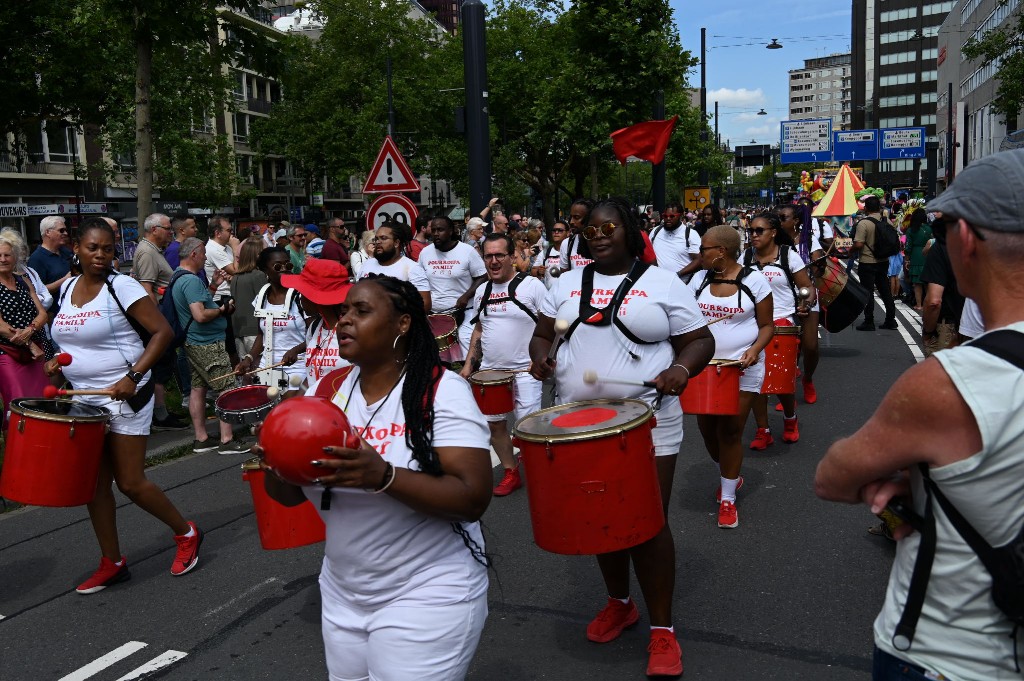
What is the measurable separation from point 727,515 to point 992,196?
13.9 feet

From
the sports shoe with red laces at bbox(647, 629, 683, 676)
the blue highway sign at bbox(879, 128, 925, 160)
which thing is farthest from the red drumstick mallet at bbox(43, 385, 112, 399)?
the blue highway sign at bbox(879, 128, 925, 160)

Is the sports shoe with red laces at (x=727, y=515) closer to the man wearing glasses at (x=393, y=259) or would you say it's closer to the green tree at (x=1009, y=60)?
the man wearing glasses at (x=393, y=259)

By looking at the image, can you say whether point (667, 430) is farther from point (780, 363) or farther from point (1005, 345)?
point (780, 363)

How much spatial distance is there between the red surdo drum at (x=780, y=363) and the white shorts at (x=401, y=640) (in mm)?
4858

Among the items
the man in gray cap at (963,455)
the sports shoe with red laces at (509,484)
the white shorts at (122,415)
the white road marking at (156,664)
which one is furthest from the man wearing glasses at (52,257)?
the man in gray cap at (963,455)

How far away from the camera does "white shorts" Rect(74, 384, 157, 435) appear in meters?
4.86

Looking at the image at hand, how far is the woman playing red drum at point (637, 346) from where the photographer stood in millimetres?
3832

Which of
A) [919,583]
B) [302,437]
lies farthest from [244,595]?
[919,583]

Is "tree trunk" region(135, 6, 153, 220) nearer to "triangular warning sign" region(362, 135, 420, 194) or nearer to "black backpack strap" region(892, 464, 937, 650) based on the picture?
"triangular warning sign" region(362, 135, 420, 194)

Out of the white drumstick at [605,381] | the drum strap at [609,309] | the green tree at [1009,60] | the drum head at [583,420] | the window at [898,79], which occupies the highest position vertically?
the window at [898,79]

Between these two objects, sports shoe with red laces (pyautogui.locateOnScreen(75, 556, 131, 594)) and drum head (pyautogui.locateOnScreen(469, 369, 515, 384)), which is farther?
drum head (pyautogui.locateOnScreen(469, 369, 515, 384))

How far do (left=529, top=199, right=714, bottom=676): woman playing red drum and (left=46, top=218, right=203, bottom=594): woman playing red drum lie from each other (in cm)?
227

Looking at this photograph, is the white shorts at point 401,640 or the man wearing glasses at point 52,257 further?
the man wearing glasses at point 52,257

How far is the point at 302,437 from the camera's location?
2174 mm
